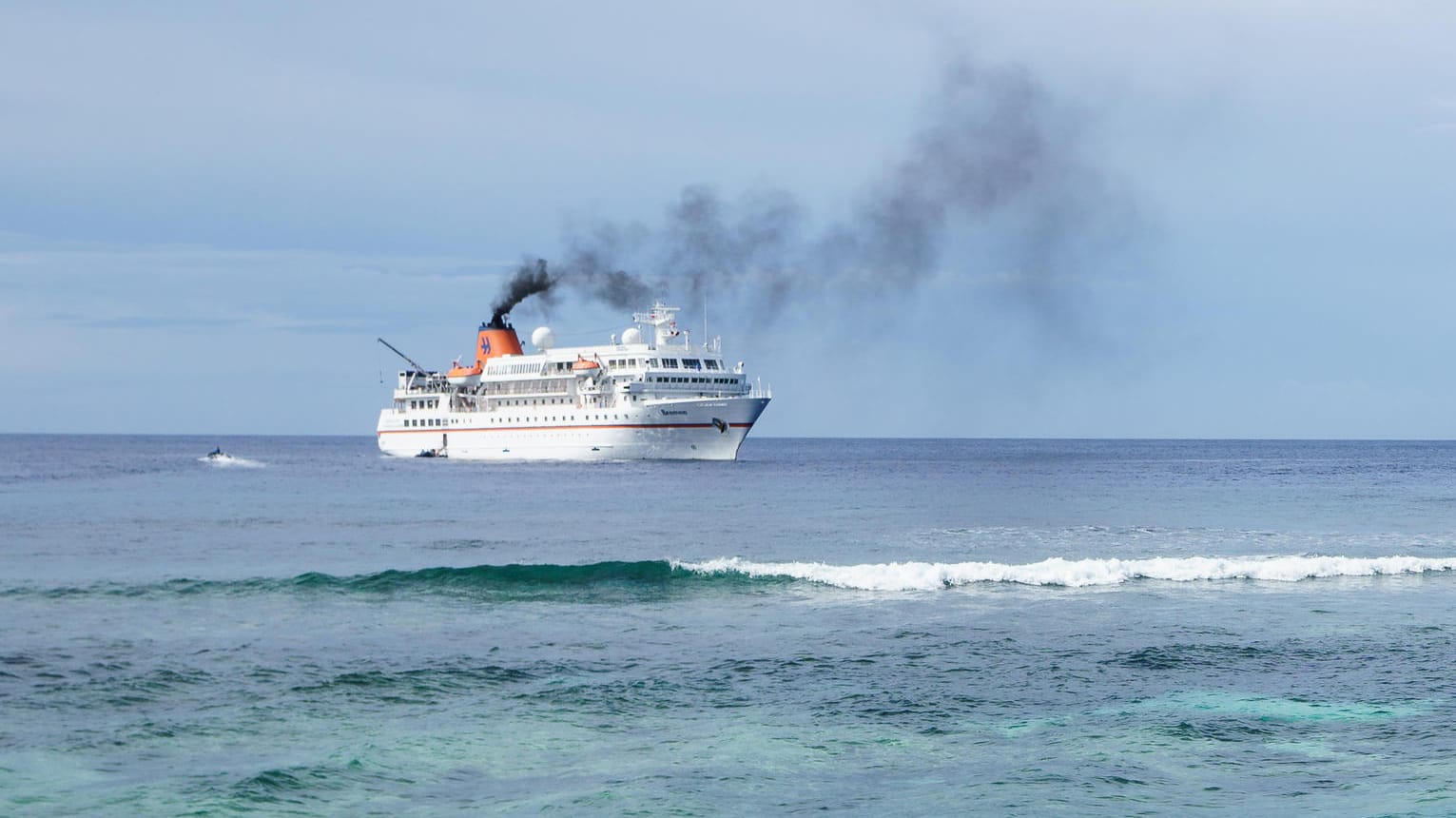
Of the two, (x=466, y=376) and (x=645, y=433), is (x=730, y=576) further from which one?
(x=466, y=376)

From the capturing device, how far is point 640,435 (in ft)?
291

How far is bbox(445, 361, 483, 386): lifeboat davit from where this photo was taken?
107 metres

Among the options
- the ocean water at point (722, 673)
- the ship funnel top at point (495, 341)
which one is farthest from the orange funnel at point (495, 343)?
the ocean water at point (722, 673)

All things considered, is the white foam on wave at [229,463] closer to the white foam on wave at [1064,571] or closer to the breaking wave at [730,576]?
the breaking wave at [730,576]

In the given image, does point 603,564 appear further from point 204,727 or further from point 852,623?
point 204,727

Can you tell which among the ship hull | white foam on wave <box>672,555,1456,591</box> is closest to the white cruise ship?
the ship hull

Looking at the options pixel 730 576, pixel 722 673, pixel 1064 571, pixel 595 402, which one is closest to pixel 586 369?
pixel 595 402

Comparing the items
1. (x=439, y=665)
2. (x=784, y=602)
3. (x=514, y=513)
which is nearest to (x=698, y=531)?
(x=514, y=513)

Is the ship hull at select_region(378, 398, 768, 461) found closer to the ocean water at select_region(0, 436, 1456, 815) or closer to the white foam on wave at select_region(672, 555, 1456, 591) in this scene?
the ocean water at select_region(0, 436, 1456, 815)

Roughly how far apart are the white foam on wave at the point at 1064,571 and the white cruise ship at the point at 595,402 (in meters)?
59.8

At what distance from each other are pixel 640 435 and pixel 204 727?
246 ft

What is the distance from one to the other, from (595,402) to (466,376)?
67.2ft

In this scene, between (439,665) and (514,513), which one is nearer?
(439,665)

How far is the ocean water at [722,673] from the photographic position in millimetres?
11578
